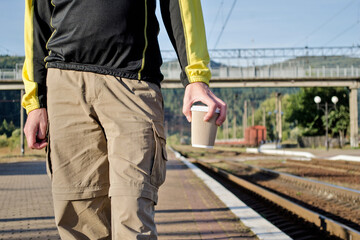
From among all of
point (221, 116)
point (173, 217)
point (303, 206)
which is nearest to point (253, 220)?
point (173, 217)

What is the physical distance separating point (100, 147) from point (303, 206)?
833 cm

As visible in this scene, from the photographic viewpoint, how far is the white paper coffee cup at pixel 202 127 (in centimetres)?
219

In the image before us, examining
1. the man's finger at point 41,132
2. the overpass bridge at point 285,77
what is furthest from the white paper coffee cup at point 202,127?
the overpass bridge at point 285,77

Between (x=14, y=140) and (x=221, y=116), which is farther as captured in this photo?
(x=14, y=140)

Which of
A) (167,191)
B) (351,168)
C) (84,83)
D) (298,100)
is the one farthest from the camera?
(298,100)

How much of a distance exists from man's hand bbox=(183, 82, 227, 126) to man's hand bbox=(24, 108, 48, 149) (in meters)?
0.76

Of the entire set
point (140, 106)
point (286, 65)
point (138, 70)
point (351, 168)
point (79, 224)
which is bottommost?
point (351, 168)

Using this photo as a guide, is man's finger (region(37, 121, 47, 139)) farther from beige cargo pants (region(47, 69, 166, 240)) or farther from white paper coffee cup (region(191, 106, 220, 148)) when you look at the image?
white paper coffee cup (region(191, 106, 220, 148))

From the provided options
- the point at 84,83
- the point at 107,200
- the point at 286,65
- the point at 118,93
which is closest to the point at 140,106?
the point at 118,93

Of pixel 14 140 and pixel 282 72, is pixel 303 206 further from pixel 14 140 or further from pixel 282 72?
pixel 14 140

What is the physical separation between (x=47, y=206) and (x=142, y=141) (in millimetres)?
6205

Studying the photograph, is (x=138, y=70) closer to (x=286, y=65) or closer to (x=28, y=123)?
(x=28, y=123)

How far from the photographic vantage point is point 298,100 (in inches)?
2557

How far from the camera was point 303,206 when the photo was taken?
32.6ft
